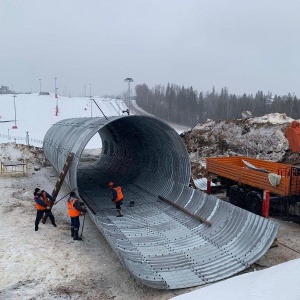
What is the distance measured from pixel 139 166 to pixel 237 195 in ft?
17.2

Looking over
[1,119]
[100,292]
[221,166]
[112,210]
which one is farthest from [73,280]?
[1,119]

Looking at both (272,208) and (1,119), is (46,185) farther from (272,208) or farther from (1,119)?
(1,119)

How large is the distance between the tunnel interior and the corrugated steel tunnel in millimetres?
37

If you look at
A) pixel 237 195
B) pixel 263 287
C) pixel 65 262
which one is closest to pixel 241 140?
pixel 237 195

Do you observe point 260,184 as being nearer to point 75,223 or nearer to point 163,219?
point 163,219

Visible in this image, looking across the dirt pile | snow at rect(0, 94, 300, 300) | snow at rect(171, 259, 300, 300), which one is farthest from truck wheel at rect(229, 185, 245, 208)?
snow at rect(171, 259, 300, 300)

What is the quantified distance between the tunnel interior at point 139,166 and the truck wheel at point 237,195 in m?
1.98

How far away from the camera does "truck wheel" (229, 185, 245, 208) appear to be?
1202 centimetres

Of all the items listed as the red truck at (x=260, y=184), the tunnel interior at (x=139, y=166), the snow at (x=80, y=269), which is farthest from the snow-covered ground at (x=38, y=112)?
the snow at (x=80, y=269)

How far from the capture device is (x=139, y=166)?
15.9 m

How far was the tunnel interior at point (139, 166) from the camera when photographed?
1207 cm

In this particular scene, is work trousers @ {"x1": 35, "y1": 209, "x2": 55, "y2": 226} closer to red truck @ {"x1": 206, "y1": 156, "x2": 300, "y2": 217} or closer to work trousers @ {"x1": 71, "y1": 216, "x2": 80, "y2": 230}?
work trousers @ {"x1": 71, "y1": 216, "x2": 80, "y2": 230}

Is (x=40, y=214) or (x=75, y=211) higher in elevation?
(x=75, y=211)

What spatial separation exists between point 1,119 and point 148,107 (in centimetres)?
4758
